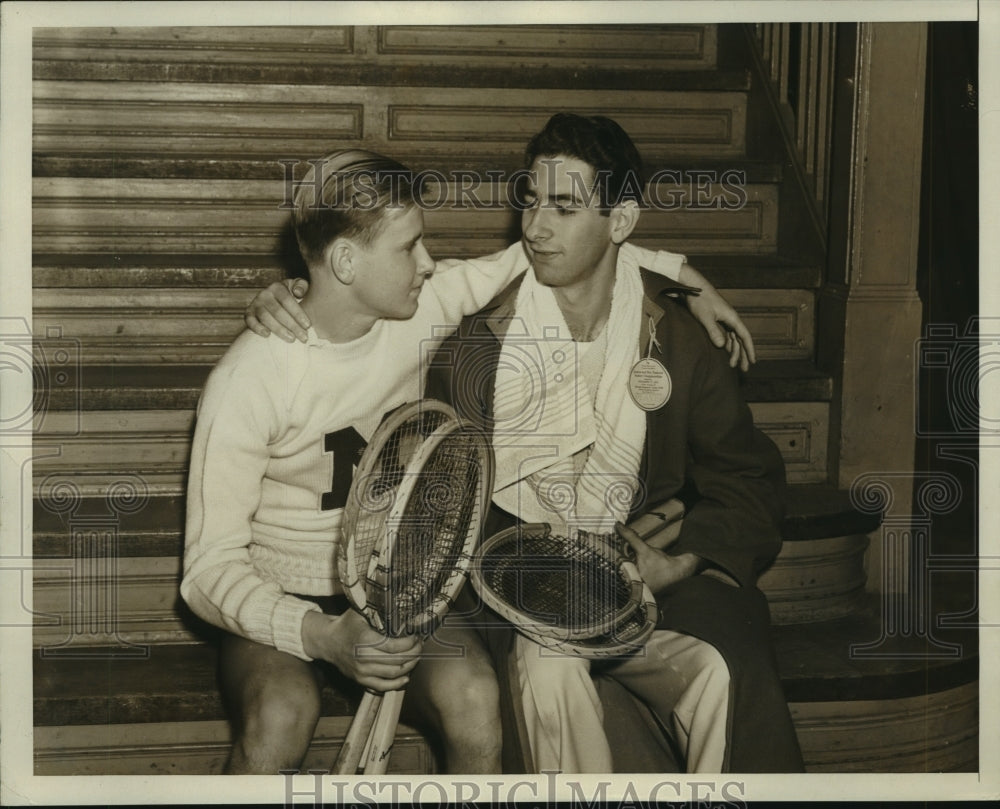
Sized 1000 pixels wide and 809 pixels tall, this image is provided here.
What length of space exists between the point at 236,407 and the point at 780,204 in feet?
5.86

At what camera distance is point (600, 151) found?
3172 millimetres

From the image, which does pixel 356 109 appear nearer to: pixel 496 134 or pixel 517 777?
pixel 496 134

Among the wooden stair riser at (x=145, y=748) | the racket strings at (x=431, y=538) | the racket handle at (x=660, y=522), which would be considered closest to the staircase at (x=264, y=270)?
the wooden stair riser at (x=145, y=748)

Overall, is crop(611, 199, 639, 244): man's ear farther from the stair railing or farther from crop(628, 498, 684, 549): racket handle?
the stair railing

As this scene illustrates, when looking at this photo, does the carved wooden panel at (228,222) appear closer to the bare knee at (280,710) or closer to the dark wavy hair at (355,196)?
the dark wavy hair at (355,196)

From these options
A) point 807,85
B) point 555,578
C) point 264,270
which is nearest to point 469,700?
point 555,578

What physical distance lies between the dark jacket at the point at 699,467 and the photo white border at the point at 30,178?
420 millimetres

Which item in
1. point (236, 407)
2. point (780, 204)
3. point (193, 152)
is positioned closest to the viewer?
point (236, 407)

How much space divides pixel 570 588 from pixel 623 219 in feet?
3.12

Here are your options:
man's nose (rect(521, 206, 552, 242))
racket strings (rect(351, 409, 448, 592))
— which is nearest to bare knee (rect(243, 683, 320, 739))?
racket strings (rect(351, 409, 448, 592))

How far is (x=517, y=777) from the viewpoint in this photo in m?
3.23

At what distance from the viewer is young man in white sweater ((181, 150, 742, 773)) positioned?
3.10m

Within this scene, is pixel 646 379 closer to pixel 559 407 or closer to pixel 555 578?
pixel 559 407

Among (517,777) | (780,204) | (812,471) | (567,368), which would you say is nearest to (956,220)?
(780,204)
